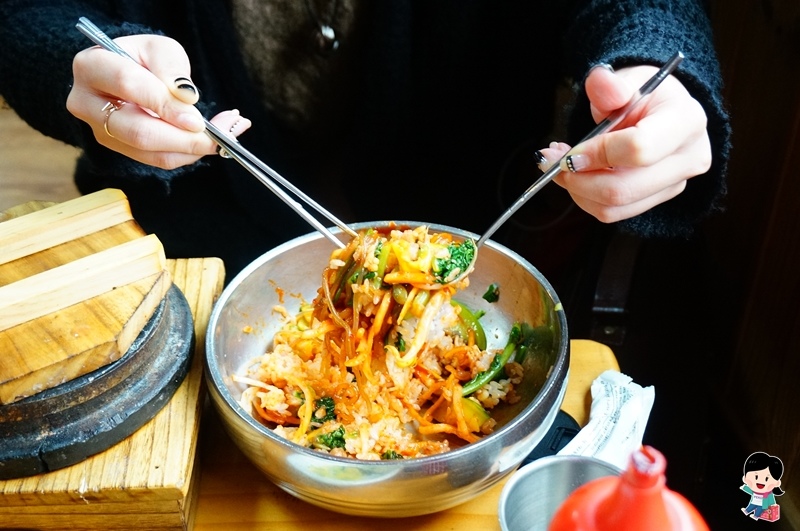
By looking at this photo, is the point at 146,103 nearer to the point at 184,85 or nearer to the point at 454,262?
the point at 184,85

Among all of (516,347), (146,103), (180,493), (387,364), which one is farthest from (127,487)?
(516,347)

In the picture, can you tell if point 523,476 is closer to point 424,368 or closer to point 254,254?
point 424,368

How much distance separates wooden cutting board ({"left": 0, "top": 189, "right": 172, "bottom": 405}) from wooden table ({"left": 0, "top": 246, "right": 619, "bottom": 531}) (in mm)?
128

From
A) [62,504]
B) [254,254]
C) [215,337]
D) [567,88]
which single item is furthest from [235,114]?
[567,88]

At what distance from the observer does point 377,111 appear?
1.62 metres

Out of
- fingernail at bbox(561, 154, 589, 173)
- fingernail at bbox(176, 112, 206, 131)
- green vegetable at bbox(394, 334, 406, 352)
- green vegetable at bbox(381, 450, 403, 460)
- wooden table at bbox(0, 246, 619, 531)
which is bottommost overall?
wooden table at bbox(0, 246, 619, 531)

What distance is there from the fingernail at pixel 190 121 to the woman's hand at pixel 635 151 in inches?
19.8

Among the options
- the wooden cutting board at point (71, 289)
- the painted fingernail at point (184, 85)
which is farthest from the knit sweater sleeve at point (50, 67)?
the painted fingernail at point (184, 85)

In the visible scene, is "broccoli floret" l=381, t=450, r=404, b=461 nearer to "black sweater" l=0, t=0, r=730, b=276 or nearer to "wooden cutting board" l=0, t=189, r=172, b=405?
"wooden cutting board" l=0, t=189, r=172, b=405

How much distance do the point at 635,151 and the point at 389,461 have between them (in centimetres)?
50

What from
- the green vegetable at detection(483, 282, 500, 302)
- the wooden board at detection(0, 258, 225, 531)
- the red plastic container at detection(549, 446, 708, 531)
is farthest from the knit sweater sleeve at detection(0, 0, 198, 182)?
the red plastic container at detection(549, 446, 708, 531)

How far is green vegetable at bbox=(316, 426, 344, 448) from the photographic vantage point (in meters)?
1.01

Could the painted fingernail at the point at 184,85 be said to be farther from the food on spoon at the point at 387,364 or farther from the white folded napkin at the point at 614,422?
the white folded napkin at the point at 614,422

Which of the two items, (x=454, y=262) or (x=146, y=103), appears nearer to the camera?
(x=146, y=103)
